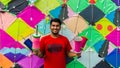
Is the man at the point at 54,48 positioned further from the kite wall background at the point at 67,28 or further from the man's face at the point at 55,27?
the kite wall background at the point at 67,28

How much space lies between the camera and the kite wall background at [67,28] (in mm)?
3156

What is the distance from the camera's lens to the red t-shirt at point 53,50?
2926 mm

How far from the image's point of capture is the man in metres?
2.92

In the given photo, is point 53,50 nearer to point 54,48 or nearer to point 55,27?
point 54,48

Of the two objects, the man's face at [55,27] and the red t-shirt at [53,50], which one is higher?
the man's face at [55,27]

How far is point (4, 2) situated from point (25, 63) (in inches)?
26.5

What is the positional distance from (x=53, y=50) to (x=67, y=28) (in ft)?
1.33

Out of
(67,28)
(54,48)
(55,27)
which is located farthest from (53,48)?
(67,28)

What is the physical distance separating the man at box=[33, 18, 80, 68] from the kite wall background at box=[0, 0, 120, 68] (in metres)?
0.24

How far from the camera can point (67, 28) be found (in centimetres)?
324

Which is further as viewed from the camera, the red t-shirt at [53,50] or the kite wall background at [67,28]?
the kite wall background at [67,28]

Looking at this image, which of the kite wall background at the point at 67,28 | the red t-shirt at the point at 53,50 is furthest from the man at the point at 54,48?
the kite wall background at the point at 67,28

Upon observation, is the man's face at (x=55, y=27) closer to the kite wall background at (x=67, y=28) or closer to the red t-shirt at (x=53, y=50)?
the red t-shirt at (x=53, y=50)

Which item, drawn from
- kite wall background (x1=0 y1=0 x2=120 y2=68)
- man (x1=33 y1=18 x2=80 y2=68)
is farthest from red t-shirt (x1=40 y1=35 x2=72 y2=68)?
kite wall background (x1=0 y1=0 x2=120 y2=68)
